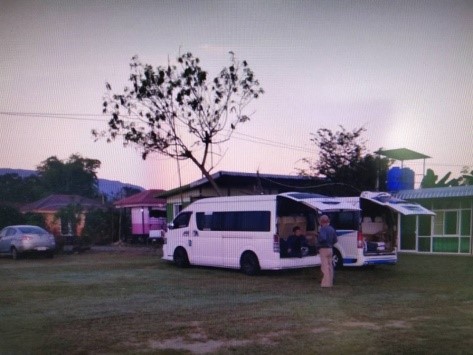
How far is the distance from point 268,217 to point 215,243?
7.28 feet

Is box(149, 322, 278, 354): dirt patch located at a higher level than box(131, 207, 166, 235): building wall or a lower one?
higher

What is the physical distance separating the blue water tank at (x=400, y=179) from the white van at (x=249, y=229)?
12.4 meters

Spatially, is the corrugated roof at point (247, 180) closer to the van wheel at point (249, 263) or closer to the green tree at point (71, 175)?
the van wheel at point (249, 263)

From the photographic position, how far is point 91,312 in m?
9.30

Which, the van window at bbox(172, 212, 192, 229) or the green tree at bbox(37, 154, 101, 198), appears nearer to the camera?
the van window at bbox(172, 212, 192, 229)

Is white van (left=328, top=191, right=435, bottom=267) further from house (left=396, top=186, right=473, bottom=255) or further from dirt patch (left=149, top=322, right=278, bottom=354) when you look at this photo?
dirt patch (left=149, top=322, right=278, bottom=354)

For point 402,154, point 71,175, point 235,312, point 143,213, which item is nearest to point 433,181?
point 402,154

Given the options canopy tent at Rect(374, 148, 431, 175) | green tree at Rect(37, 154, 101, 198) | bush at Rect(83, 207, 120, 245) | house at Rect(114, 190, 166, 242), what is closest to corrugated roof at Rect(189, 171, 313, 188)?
canopy tent at Rect(374, 148, 431, 175)

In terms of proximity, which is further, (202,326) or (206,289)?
(206,289)

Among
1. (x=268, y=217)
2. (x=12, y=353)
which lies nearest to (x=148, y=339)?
(x=12, y=353)

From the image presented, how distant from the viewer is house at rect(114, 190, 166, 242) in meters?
33.1

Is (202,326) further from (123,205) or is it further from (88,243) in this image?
(123,205)

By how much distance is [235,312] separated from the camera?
9.25 meters

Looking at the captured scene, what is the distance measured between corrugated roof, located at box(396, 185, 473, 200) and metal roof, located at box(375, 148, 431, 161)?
333 centimetres
